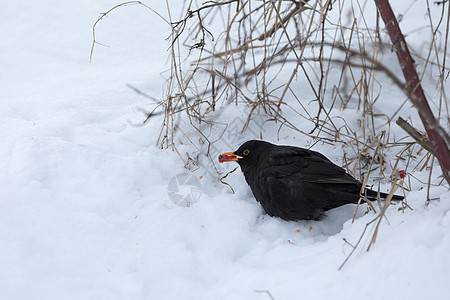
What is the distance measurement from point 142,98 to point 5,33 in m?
1.72

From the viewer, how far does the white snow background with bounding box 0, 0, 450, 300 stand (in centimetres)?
181

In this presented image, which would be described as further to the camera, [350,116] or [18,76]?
[18,76]

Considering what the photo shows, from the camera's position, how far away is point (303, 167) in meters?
2.66

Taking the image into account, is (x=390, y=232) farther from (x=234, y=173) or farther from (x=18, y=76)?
(x=18, y=76)

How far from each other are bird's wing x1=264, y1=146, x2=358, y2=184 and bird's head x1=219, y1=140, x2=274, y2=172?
89mm

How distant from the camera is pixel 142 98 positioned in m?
3.49

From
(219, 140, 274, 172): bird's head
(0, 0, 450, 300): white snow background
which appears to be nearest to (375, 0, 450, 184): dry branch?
(0, 0, 450, 300): white snow background

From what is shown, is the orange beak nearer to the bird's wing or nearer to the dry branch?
the bird's wing

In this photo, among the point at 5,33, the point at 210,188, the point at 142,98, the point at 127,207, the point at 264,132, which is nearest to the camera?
the point at 127,207

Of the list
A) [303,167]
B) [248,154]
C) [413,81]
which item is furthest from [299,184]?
[413,81]

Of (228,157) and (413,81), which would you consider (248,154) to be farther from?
(413,81)

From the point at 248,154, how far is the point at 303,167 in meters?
0.39

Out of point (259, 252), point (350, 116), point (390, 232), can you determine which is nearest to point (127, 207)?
point (259, 252)

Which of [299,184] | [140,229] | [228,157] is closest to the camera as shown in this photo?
[140,229]
